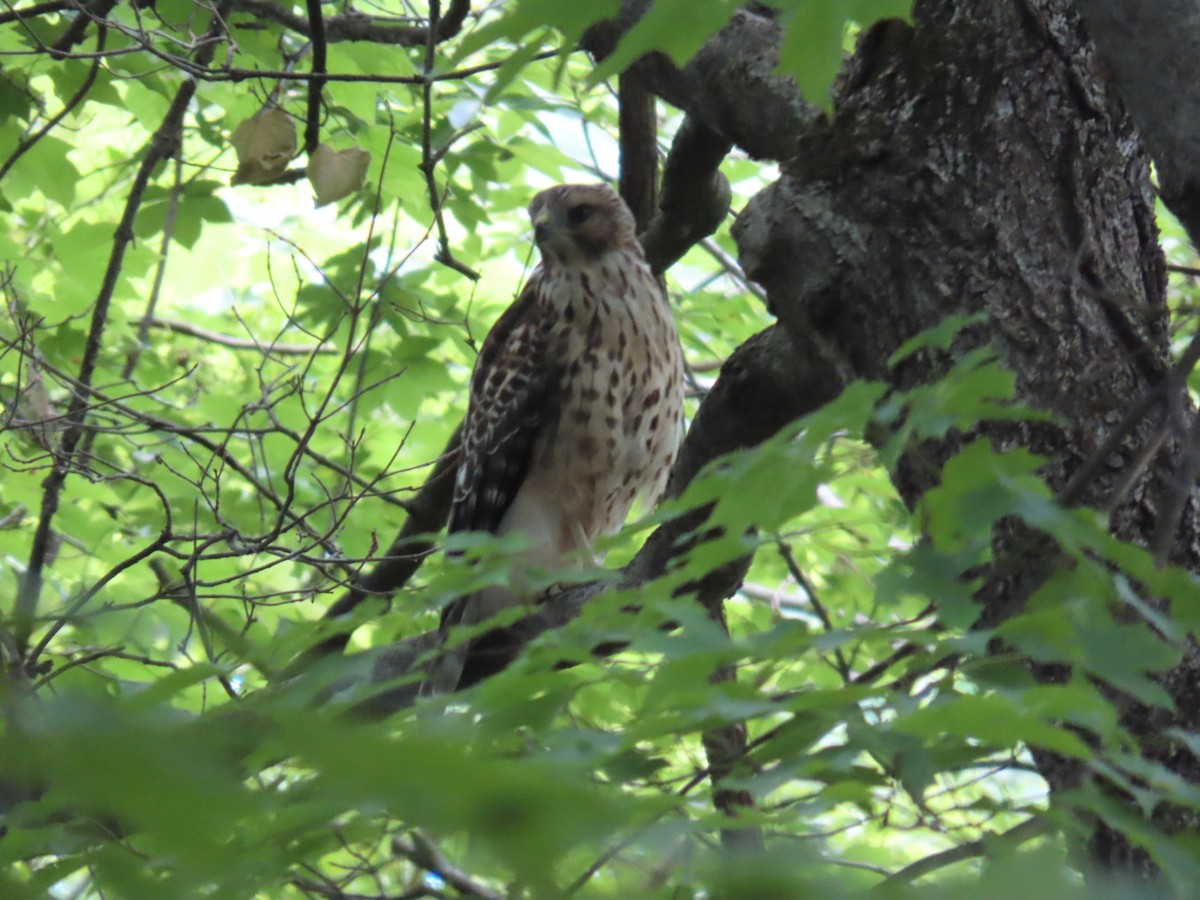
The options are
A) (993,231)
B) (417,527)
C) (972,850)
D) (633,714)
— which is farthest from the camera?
(417,527)

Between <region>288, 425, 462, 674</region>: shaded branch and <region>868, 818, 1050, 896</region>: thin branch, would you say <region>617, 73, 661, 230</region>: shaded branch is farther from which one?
<region>868, 818, 1050, 896</region>: thin branch

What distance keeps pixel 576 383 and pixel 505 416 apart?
28 cm

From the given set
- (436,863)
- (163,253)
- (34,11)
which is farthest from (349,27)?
(436,863)

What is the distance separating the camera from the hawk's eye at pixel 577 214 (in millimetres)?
4656

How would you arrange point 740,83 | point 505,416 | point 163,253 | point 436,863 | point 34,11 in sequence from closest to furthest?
point 436,863
point 740,83
point 34,11
point 505,416
point 163,253

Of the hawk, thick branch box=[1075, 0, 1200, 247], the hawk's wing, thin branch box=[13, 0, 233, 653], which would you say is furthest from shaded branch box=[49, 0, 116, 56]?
thick branch box=[1075, 0, 1200, 247]

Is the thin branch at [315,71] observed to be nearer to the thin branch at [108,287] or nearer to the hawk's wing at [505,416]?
the thin branch at [108,287]

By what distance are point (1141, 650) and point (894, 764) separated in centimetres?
28

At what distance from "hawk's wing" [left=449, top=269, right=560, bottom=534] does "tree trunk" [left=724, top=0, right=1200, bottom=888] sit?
7.25ft

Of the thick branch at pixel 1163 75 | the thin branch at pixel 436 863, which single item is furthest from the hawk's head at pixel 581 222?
the thick branch at pixel 1163 75

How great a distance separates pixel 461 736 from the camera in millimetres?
1284

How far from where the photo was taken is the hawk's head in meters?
4.64

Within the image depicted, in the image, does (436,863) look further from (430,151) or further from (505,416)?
(505,416)

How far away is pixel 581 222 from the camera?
4664 millimetres
